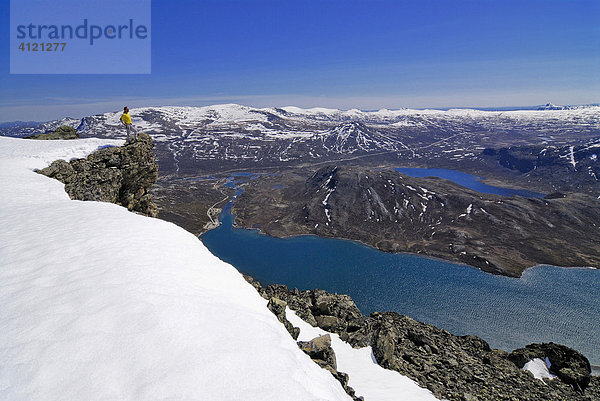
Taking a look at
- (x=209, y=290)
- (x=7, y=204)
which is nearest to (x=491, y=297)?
(x=209, y=290)

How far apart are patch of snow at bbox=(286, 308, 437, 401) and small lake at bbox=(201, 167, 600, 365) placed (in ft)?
161

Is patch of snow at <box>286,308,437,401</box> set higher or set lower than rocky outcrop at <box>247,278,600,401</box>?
higher

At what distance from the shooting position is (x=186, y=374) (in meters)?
6.36

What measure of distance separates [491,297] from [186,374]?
87.7m

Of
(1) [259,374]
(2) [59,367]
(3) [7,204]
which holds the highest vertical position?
(3) [7,204]

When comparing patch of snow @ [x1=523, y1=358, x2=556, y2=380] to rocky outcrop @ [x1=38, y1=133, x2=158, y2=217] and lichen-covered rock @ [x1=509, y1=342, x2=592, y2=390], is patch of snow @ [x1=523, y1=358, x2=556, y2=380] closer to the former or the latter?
lichen-covered rock @ [x1=509, y1=342, x2=592, y2=390]

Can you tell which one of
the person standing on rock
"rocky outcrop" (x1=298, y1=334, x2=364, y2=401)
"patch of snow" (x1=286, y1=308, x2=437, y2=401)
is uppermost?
the person standing on rock

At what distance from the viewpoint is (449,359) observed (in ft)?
81.3

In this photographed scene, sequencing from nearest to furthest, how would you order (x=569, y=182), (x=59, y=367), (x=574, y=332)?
(x=59, y=367)
(x=574, y=332)
(x=569, y=182)

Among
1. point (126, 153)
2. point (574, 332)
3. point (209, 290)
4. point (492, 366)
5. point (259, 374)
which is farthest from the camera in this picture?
point (574, 332)

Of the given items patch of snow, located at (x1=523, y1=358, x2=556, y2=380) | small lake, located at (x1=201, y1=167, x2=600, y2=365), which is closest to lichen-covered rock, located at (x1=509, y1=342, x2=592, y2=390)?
patch of snow, located at (x1=523, y1=358, x2=556, y2=380)

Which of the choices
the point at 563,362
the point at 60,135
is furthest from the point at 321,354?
the point at 60,135

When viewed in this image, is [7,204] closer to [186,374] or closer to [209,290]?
[209,290]

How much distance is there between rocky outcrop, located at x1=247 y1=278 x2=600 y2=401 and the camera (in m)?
20.8
